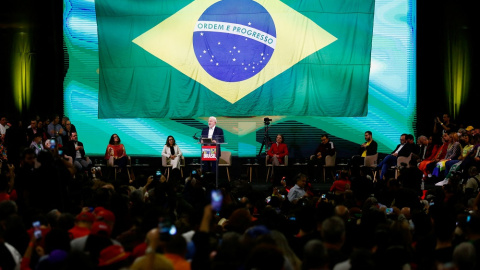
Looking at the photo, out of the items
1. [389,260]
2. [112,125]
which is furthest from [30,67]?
[389,260]

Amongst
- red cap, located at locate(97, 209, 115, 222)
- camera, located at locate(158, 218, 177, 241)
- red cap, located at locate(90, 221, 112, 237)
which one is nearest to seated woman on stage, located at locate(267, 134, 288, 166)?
red cap, located at locate(97, 209, 115, 222)

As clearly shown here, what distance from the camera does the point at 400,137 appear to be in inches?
535

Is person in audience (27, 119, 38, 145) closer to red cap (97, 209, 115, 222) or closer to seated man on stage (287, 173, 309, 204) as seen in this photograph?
seated man on stage (287, 173, 309, 204)

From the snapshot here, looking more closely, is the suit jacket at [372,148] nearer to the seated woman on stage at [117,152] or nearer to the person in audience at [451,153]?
the person in audience at [451,153]

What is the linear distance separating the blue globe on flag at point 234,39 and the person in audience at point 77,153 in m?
2.91

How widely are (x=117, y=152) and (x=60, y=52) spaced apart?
9.33 ft

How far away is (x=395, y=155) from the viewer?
43.1ft

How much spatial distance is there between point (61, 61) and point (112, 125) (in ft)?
5.92

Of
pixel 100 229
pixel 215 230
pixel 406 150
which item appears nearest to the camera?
pixel 100 229

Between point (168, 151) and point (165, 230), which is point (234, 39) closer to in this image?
point (168, 151)

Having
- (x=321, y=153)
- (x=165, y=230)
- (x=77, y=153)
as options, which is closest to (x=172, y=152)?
(x=77, y=153)

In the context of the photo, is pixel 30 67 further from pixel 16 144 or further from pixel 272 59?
pixel 272 59

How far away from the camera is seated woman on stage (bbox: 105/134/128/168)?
13508mm

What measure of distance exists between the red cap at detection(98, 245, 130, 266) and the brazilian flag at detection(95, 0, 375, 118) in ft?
32.3
